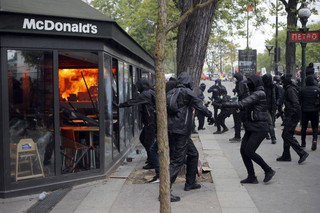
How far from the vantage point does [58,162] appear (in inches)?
280

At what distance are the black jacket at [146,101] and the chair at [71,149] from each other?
1106 millimetres

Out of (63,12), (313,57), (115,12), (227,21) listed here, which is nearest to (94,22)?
(63,12)

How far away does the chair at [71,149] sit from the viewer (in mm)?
7527

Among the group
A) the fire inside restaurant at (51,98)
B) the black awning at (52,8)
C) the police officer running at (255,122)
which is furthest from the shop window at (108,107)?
the police officer running at (255,122)

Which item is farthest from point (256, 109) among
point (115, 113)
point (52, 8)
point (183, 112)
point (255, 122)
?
point (52, 8)

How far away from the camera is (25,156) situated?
6.91 meters

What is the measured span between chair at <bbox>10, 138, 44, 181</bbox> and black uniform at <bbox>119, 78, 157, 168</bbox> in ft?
6.27

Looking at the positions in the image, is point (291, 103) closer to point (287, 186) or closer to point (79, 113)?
point (287, 186)

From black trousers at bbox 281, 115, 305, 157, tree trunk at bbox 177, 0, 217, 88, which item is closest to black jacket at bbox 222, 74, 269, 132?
tree trunk at bbox 177, 0, 217, 88

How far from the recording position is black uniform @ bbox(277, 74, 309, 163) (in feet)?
29.3

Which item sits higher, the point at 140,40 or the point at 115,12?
the point at 115,12

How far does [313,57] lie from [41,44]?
6826 cm

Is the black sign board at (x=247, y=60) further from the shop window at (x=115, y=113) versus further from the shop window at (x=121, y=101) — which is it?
the shop window at (x=115, y=113)

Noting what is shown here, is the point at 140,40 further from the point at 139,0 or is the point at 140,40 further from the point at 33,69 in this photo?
the point at 33,69
